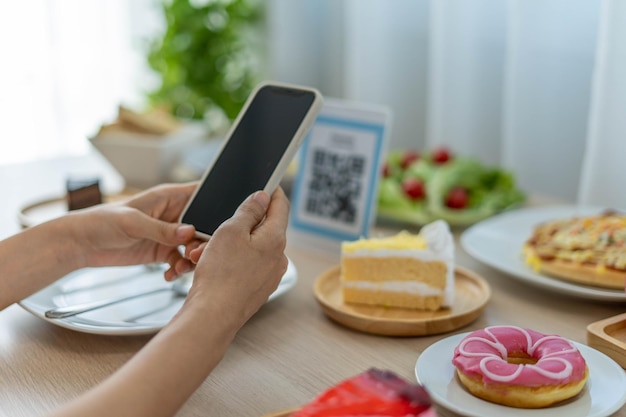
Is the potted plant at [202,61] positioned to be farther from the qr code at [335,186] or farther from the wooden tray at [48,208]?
the qr code at [335,186]

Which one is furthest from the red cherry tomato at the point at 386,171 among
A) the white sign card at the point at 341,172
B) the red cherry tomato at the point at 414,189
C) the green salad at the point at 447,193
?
the white sign card at the point at 341,172

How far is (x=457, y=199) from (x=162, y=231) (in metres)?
0.75

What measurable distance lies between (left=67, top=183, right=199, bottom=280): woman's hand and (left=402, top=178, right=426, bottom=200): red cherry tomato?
61 centimetres

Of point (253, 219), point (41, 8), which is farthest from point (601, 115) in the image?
point (41, 8)

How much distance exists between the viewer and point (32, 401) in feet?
3.15

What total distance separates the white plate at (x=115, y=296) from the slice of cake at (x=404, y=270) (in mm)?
128

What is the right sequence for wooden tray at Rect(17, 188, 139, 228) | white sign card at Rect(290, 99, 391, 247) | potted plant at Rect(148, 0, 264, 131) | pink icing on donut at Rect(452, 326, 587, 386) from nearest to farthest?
pink icing on donut at Rect(452, 326, 587, 386) → white sign card at Rect(290, 99, 391, 247) → wooden tray at Rect(17, 188, 139, 228) → potted plant at Rect(148, 0, 264, 131)

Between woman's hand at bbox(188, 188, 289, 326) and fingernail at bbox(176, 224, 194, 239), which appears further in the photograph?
fingernail at bbox(176, 224, 194, 239)

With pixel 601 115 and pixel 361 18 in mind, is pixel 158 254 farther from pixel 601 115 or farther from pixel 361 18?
pixel 361 18

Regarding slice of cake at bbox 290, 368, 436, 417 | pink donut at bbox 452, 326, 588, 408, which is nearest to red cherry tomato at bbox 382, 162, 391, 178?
pink donut at bbox 452, 326, 588, 408

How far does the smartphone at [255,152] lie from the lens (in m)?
1.11

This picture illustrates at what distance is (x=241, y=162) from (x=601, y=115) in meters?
0.87

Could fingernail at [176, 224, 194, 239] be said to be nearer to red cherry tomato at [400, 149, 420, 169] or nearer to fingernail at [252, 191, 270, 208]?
fingernail at [252, 191, 270, 208]

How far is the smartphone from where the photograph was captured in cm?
111
